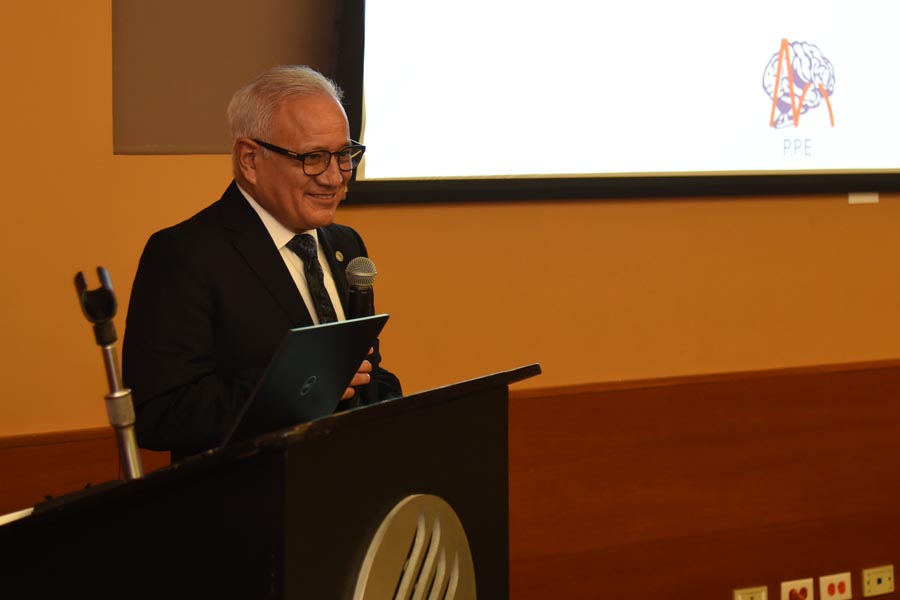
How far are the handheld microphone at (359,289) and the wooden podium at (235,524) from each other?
1.59 feet

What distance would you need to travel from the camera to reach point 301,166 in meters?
1.95

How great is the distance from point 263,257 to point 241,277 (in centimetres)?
6

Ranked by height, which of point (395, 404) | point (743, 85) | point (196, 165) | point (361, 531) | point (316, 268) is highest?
point (743, 85)

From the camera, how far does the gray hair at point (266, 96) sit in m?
1.97

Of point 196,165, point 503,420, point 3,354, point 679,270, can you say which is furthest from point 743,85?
point 3,354

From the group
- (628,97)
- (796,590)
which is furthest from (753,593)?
(628,97)

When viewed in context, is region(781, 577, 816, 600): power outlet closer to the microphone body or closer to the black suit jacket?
the black suit jacket

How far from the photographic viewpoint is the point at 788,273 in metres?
3.35

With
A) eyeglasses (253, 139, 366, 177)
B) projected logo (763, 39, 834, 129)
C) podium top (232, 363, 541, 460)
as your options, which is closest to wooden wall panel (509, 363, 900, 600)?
projected logo (763, 39, 834, 129)

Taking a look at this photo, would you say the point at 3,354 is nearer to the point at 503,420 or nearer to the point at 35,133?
the point at 35,133

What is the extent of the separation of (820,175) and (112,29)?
7.00ft

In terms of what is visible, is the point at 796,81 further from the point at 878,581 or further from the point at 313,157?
the point at 313,157

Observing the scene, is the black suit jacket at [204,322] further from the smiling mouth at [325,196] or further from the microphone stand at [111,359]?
the microphone stand at [111,359]

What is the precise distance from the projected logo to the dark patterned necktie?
180 centimetres
